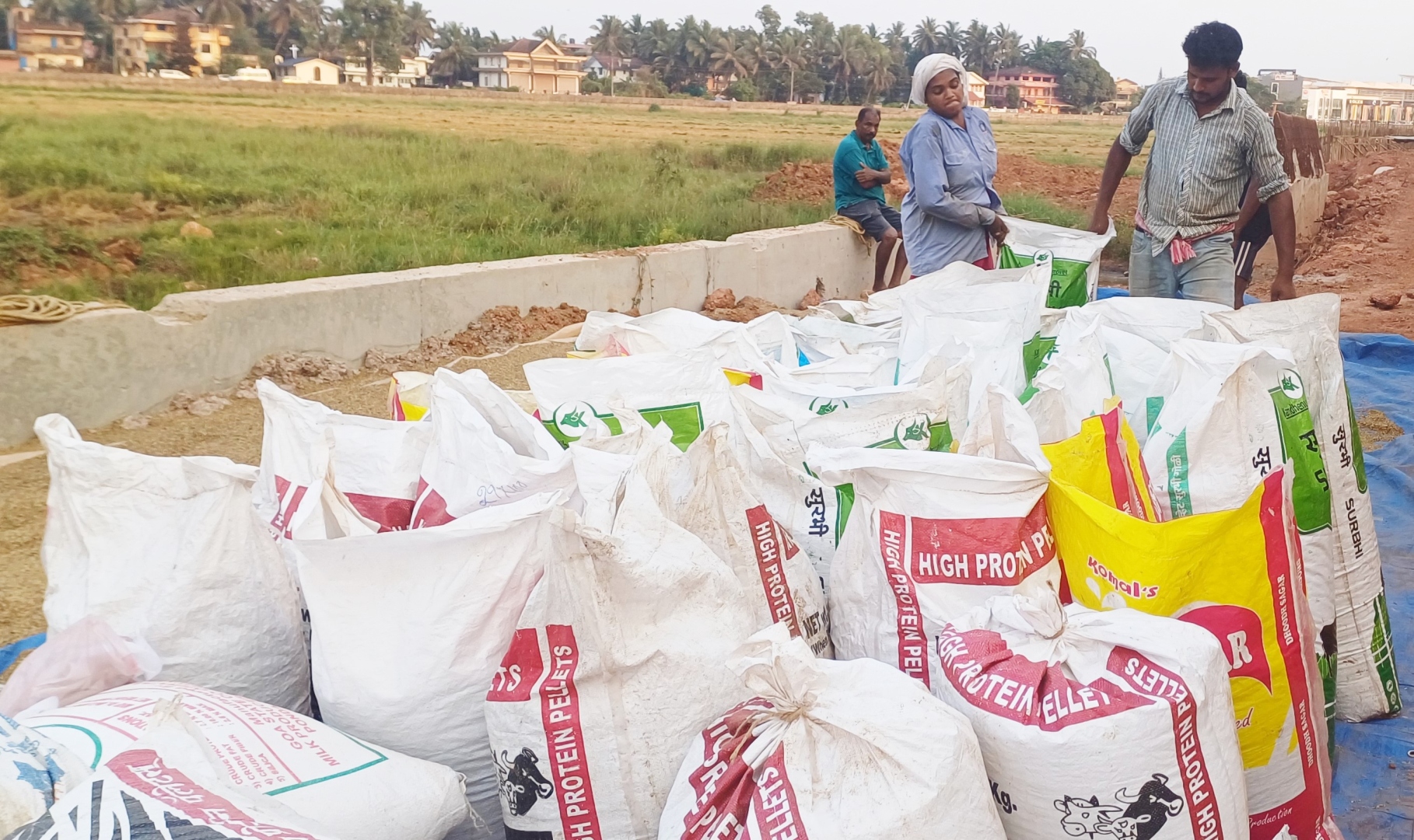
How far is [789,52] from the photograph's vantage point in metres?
92.1

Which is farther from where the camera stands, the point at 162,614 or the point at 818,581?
the point at 818,581

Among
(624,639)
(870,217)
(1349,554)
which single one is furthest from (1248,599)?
(870,217)

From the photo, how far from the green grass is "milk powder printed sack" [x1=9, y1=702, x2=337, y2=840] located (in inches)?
217

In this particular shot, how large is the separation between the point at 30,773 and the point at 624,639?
2.14 feet

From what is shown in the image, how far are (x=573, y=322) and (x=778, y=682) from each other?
16.9ft

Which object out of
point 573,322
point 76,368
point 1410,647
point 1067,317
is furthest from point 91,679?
point 573,322

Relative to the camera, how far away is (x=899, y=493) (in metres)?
1.70

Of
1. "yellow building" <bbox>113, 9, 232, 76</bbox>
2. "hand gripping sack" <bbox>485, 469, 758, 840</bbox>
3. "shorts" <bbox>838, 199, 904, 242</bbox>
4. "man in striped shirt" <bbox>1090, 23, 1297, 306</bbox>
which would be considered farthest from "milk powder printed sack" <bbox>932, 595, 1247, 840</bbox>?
"yellow building" <bbox>113, 9, 232, 76</bbox>

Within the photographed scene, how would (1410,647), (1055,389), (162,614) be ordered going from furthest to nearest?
(1410,647) → (1055,389) → (162,614)

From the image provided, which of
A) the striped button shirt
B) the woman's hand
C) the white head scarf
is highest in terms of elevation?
the white head scarf

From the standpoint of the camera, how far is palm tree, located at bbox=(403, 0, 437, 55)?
8500 cm

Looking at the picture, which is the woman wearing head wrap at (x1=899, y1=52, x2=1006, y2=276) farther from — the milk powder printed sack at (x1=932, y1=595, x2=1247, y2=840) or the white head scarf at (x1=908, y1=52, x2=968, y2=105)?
the milk powder printed sack at (x1=932, y1=595, x2=1247, y2=840)

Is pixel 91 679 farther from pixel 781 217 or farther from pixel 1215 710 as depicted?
pixel 781 217

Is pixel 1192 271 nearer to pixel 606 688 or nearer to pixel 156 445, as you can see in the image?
pixel 606 688
